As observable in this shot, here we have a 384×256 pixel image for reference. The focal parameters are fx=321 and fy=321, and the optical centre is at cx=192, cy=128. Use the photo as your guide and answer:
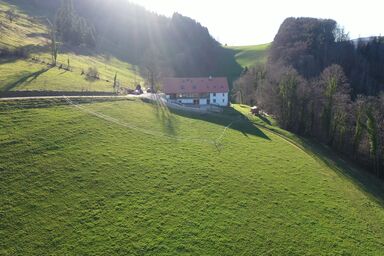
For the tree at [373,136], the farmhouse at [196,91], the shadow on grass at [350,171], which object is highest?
the farmhouse at [196,91]

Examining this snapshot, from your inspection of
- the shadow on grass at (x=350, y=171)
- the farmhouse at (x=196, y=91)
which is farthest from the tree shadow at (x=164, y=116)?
the shadow on grass at (x=350, y=171)

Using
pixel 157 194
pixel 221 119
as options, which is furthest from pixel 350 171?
pixel 157 194

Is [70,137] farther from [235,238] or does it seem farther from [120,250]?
[235,238]

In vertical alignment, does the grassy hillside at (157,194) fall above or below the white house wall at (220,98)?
below

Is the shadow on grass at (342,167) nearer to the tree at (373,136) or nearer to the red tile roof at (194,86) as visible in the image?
the tree at (373,136)

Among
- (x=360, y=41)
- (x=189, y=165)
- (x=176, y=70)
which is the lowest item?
(x=189, y=165)

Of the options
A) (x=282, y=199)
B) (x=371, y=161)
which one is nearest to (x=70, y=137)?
(x=282, y=199)

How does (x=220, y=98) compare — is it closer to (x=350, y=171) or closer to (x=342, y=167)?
(x=342, y=167)
